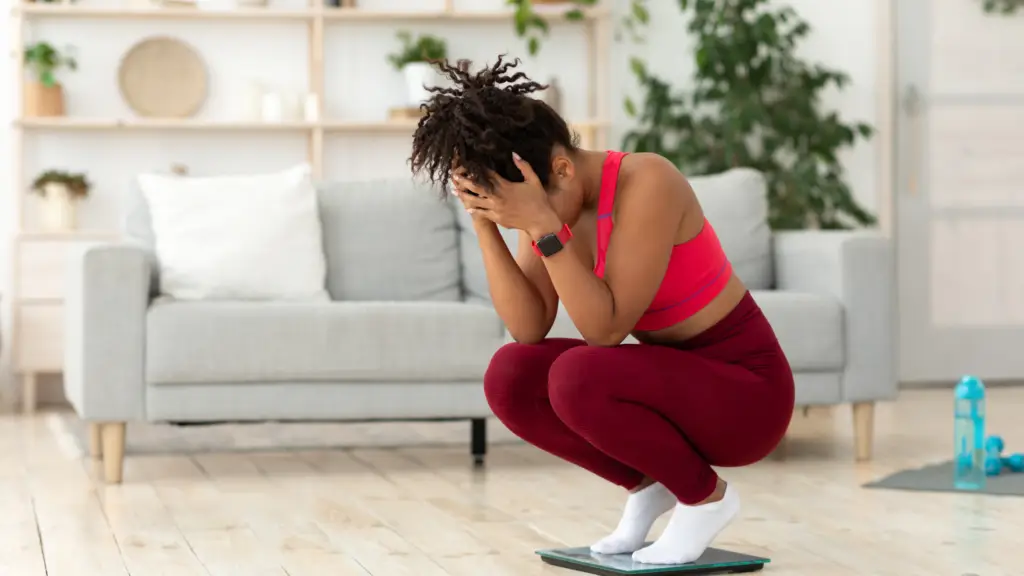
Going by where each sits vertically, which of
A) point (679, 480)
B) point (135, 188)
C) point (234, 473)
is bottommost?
point (234, 473)

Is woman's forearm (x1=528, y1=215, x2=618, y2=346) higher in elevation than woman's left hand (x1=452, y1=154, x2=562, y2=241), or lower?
lower

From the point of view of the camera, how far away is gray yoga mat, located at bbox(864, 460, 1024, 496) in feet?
10.5

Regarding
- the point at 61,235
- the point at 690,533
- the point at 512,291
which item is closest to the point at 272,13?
the point at 61,235

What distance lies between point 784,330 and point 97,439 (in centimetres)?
184

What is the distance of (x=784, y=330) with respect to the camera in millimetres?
3654

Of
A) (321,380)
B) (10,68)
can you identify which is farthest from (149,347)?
(10,68)

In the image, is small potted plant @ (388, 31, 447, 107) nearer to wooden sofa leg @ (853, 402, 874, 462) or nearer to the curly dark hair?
wooden sofa leg @ (853, 402, 874, 462)

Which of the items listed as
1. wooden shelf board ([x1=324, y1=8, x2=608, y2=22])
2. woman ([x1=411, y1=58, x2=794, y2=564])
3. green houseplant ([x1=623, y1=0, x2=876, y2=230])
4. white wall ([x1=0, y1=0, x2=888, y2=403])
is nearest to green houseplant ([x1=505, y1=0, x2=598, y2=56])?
wooden shelf board ([x1=324, y1=8, x2=608, y2=22])

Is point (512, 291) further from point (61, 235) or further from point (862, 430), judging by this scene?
point (61, 235)

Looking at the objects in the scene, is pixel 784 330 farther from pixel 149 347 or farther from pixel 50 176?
pixel 50 176

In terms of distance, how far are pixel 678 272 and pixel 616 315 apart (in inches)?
5.8

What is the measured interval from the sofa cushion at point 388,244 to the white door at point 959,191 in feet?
8.25

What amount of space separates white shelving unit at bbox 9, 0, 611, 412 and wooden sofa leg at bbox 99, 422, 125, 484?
181 cm

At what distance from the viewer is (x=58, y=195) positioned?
534 cm
